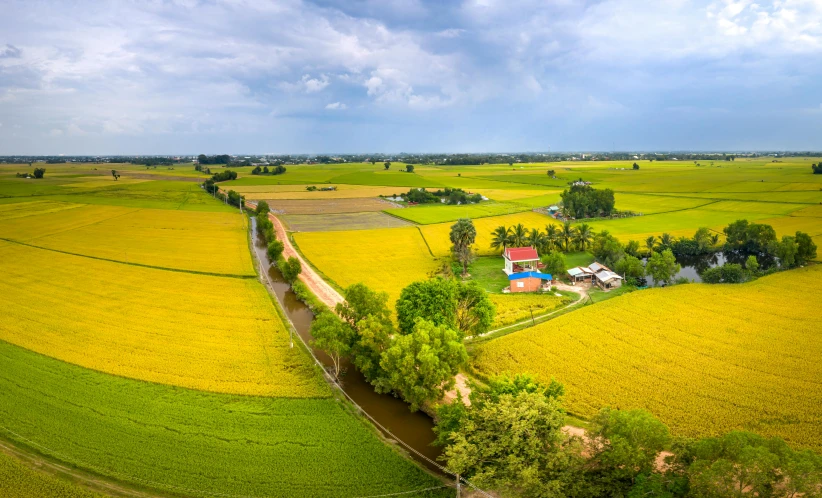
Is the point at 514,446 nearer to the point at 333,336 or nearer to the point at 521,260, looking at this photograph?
the point at 333,336

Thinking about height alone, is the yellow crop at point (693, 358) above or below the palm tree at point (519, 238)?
below

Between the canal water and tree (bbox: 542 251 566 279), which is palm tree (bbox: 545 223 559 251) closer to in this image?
tree (bbox: 542 251 566 279)

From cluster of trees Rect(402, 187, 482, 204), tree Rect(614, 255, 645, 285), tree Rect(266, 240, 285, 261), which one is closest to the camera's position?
tree Rect(614, 255, 645, 285)

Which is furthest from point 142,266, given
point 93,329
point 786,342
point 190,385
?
point 786,342

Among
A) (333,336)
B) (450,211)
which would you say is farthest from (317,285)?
(450,211)

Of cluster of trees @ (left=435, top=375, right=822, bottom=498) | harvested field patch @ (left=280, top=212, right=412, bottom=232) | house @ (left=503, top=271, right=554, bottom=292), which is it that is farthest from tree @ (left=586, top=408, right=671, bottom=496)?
harvested field patch @ (left=280, top=212, right=412, bottom=232)

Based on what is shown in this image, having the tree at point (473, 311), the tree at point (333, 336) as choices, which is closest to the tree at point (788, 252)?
the tree at point (473, 311)

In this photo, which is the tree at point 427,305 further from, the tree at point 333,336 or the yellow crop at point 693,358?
the tree at point 333,336
